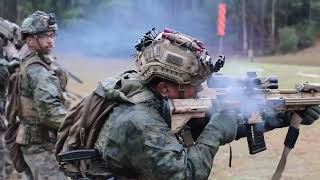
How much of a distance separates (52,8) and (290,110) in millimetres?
25911

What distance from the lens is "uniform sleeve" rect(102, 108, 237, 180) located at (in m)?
2.86

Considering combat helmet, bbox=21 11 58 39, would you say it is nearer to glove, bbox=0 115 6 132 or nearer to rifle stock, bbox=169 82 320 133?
glove, bbox=0 115 6 132

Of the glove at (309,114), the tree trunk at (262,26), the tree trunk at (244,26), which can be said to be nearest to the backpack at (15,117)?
the glove at (309,114)

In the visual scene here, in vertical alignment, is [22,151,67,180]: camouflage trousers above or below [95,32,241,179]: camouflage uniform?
below

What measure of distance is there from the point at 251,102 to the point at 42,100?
6.56 feet

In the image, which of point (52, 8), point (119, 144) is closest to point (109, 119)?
point (119, 144)

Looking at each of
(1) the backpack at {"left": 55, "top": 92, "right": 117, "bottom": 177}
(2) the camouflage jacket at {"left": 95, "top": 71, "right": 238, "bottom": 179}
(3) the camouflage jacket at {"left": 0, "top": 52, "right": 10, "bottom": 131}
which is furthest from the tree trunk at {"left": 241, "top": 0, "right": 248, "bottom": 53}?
(2) the camouflage jacket at {"left": 95, "top": 71, "right": 238, "bottom": 179}

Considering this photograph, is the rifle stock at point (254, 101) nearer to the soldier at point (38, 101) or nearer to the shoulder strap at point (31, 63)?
the soldier at point (38, 101)

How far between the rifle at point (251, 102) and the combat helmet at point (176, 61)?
0.70 feet

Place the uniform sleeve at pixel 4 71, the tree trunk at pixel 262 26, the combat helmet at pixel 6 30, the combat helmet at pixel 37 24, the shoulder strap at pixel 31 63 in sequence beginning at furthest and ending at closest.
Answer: the tree trunk at pixel 262 26 → the combat helmet at pixel 6 30 → the uniform sleeve at pixel 4 71 → the combat helmet at pixel 37 24 → the shoulder strap at pixel 31 63

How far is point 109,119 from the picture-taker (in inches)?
119

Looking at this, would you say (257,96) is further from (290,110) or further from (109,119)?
(109,119)

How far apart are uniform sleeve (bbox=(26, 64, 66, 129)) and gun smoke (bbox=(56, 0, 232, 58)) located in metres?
11.6

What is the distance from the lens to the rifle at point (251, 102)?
320 cm
